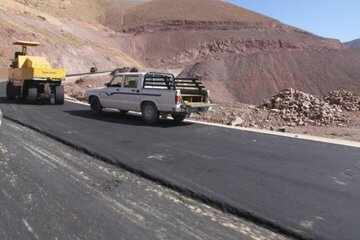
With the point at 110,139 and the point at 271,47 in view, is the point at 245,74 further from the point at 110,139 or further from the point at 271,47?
the point at 110,139

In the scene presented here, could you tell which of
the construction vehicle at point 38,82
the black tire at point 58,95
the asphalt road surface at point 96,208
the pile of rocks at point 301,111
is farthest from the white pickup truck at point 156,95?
the pile of rocks at point 301,111

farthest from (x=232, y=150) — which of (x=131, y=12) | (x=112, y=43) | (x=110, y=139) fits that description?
(x=131, y=12)

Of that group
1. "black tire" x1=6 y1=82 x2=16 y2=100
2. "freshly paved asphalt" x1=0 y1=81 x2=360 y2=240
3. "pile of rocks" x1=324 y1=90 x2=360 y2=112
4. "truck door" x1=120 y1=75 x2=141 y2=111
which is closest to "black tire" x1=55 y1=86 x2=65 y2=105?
"black tire" x1=6 y1=82 x2=16 y2=100

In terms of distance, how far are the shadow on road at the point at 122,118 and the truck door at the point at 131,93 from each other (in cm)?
47

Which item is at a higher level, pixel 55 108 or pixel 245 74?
pixel 245 74

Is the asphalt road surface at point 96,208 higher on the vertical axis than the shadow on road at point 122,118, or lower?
lower

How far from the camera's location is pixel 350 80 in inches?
2296

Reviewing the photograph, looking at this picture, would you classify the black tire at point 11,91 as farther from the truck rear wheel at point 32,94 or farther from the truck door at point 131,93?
the truck door at point 131,93

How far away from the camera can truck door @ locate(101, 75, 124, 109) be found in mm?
15742

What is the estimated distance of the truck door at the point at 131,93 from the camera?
15047 mm

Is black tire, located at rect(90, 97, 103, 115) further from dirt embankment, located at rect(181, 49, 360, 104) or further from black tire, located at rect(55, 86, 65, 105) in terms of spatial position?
dirt embankment, located at rect(181, 49, 360, 104)

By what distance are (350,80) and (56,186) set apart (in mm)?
57929

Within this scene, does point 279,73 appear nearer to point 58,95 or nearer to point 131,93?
point 58,95

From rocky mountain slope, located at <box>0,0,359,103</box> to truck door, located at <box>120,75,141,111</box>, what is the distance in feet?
117
